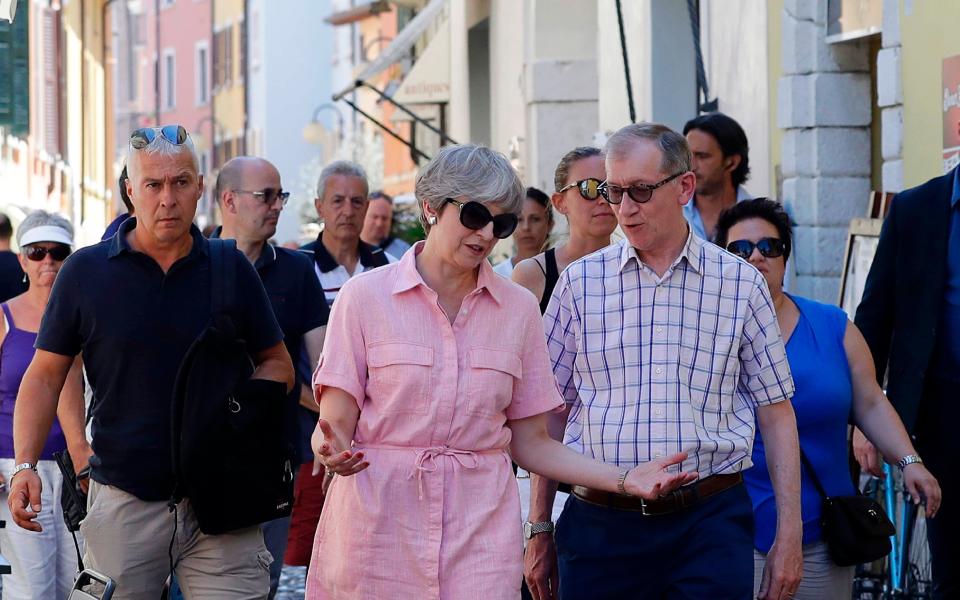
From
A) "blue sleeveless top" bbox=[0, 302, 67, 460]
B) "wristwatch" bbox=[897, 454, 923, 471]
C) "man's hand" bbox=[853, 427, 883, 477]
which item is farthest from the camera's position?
"blue sleeveless top" bbox=[0, 302, 67, 460]

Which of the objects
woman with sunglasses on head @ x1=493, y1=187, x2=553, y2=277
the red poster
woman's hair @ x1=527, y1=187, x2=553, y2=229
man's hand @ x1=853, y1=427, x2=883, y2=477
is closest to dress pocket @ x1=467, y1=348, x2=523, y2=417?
man's hand @ x1=853, y1=427, x2=883, y2=477

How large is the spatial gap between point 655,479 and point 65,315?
1812 millimetres

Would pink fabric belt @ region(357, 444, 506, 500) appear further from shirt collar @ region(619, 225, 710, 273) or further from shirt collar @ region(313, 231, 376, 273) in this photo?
shirt collar @ region(313, 231, 376, 273)

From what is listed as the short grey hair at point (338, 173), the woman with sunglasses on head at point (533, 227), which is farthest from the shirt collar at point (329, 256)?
the woman with sunglasses on head at point (533, 227)

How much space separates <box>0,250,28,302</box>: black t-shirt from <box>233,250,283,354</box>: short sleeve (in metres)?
5.20

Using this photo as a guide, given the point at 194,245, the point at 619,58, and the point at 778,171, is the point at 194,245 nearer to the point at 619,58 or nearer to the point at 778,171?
the point at 778,171

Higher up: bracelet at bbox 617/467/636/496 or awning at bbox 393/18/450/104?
awning at bbox 393/18/450/104

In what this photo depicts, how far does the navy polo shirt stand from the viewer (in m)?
5.24

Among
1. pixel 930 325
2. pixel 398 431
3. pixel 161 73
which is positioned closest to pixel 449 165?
pixel 398 431

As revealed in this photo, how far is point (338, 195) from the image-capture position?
898 centimetres

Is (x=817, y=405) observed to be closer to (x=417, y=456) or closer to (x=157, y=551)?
(x=417, y=456)

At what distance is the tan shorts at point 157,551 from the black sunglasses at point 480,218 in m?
1.37

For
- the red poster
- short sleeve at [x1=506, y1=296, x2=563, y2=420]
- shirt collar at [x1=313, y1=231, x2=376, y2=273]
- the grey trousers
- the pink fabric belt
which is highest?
the red poster

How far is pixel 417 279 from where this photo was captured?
15.1ft
